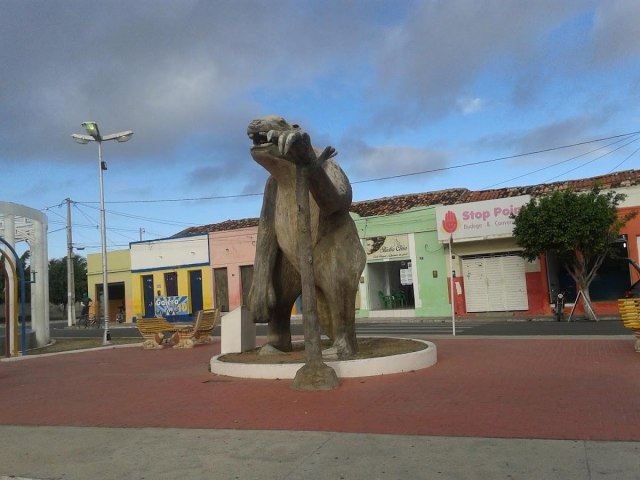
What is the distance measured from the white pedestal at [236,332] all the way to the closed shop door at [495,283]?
16094mm

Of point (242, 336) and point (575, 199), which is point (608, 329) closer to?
point (575, 199)

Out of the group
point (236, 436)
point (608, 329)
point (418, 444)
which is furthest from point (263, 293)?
point (608, 329)

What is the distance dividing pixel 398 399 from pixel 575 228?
14.8m

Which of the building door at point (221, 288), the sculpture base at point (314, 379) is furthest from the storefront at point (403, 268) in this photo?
the sculpture base at point (314, 379)

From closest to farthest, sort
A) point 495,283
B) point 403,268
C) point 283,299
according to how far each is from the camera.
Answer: point 283,299 → point 495,283 → point 403,268

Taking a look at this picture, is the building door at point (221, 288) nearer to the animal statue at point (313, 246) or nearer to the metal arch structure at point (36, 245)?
the metal arch structure at point (36, 245)

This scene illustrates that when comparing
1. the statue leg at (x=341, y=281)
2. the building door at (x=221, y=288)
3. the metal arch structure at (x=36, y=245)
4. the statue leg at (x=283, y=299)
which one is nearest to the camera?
the statue leg at (x=341, y=281)

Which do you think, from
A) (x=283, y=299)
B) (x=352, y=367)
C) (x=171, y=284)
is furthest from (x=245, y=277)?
(x=352, y=367)

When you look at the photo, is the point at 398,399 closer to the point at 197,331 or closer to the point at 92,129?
the point at 197,331

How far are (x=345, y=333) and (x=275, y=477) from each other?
4.73m

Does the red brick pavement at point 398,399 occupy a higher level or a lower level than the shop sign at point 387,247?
lower

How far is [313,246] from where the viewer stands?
8898mm

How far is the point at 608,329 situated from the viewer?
15.7 metres

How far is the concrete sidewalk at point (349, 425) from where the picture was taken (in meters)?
4.36
